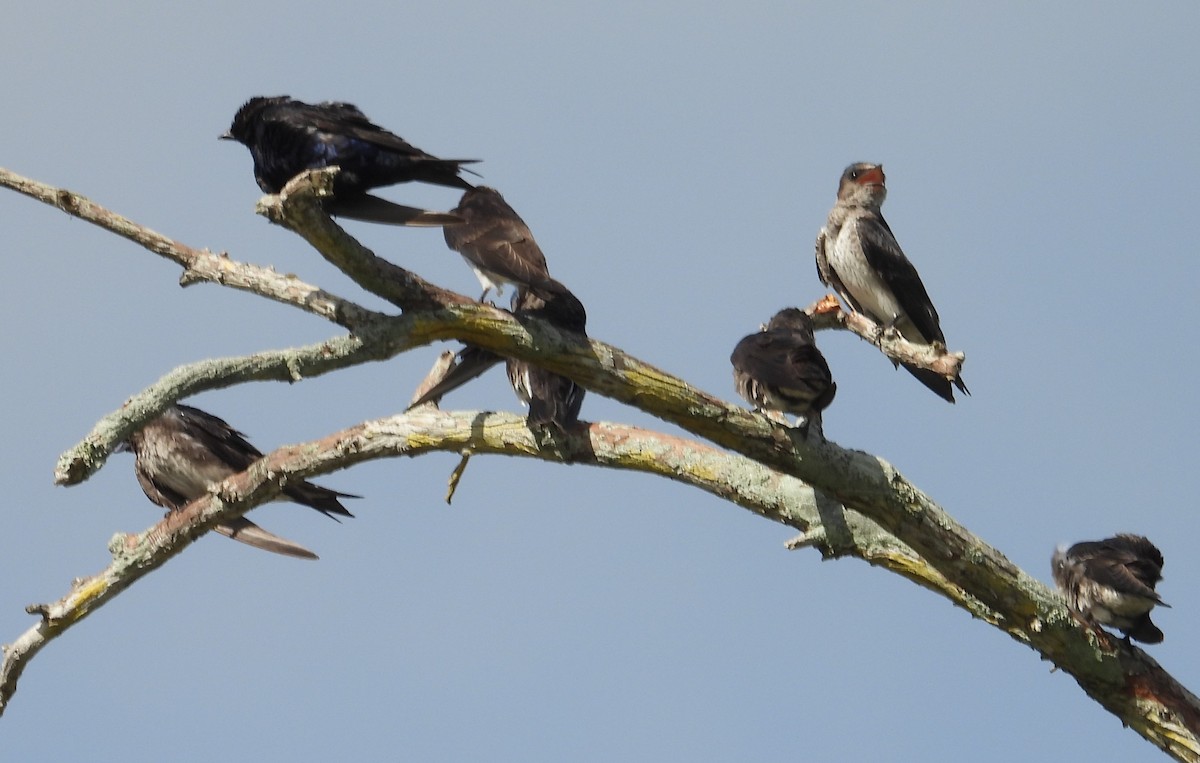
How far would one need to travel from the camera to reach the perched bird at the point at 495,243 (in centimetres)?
595

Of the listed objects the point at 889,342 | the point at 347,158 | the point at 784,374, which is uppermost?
the point at 889,342

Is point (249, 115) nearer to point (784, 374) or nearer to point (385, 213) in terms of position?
point (385, 213)

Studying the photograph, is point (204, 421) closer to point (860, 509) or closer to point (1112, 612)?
point (860, 509)

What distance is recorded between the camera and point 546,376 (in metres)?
5.58

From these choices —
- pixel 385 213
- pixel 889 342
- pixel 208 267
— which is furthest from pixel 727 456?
pixel 208 267

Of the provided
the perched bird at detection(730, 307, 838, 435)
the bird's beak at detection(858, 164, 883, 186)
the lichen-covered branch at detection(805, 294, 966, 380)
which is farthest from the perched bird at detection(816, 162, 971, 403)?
the perched bird at detection(730, 307, 838, 435)

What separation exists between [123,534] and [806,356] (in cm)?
306

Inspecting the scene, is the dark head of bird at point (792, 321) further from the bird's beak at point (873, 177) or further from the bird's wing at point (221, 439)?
the bird's wing at point (221, 439)

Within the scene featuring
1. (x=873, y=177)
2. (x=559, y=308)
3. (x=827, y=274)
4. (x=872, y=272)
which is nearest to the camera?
(x=559, y=308)

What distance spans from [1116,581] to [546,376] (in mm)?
2755

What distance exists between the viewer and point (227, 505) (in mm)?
5605

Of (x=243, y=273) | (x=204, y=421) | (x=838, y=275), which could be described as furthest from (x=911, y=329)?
(x=243, y=273)

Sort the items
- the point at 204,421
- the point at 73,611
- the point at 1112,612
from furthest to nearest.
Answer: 1. the point at 204,421
2. the point at 1112,612
3. the point at 73,611

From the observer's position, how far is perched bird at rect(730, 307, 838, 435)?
5.36m
